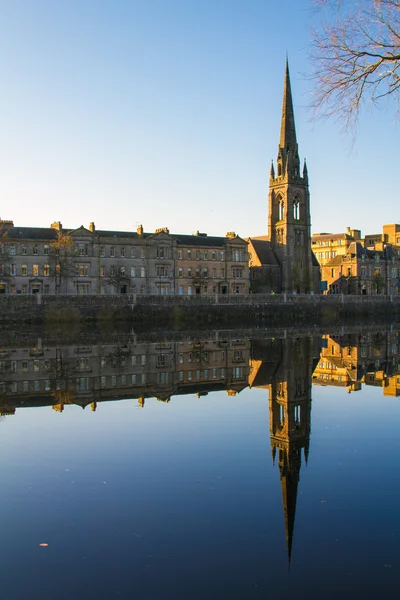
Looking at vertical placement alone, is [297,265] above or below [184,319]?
above

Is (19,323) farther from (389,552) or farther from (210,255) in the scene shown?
(389,552)

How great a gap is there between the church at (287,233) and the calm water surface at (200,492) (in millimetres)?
89033

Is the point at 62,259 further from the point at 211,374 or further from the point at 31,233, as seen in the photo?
the point at 211,374

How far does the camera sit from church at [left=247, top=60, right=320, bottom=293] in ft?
369

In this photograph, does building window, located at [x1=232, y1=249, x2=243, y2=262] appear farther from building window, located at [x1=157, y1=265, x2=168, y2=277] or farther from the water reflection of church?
the water reflection of church

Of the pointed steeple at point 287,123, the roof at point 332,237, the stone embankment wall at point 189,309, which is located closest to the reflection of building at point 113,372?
the stone embankment wall at point 189,309

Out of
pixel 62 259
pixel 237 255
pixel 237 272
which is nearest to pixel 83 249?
pixel 62 259

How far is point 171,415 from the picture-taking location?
18.4 m

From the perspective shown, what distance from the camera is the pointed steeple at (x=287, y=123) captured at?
11750 centimetres

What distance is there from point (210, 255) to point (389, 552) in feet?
297

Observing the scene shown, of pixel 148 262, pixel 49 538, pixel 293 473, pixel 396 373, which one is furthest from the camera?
pixel 148 262

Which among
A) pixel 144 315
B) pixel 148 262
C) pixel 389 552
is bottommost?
pixel 389 552

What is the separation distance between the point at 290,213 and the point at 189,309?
4376 cm

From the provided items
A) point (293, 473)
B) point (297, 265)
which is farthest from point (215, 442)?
point (297, 265)
